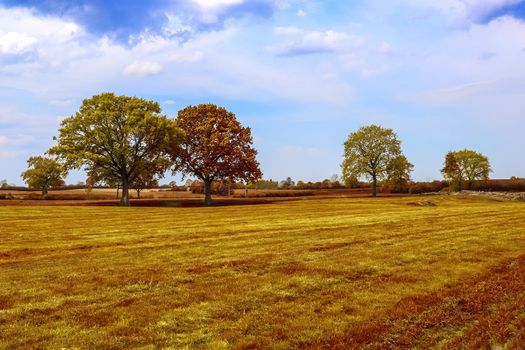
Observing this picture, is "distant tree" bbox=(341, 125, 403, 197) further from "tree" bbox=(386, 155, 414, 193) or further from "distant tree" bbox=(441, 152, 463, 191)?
"distant tree" bbox=(441, 152, 463, 191)

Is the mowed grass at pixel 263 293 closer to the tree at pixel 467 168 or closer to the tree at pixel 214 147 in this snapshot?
the tree at pixel 214 147

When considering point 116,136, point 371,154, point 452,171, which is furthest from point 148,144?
point 452,171

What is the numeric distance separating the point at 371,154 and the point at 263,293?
264 feet

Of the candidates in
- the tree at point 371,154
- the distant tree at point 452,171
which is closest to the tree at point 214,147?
the tree at point 371,154

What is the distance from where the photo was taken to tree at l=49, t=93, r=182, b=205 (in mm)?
61156

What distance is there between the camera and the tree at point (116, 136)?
61.2m

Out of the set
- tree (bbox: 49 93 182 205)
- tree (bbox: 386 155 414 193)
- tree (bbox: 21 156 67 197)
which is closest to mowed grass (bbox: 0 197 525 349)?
tree (bbox: 49 93 182 205)

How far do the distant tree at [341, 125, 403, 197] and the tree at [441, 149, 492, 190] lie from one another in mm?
26166

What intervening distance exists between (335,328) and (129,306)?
5001 mm

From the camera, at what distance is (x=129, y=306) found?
35.8ft

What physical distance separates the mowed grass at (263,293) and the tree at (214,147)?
43745mm

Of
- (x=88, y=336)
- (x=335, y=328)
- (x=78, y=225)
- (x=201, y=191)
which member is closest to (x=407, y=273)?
(x=335, y=328)

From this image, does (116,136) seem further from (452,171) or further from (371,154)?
(452,171)

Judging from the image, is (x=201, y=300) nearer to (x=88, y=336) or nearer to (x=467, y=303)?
(x=88, y=336)
